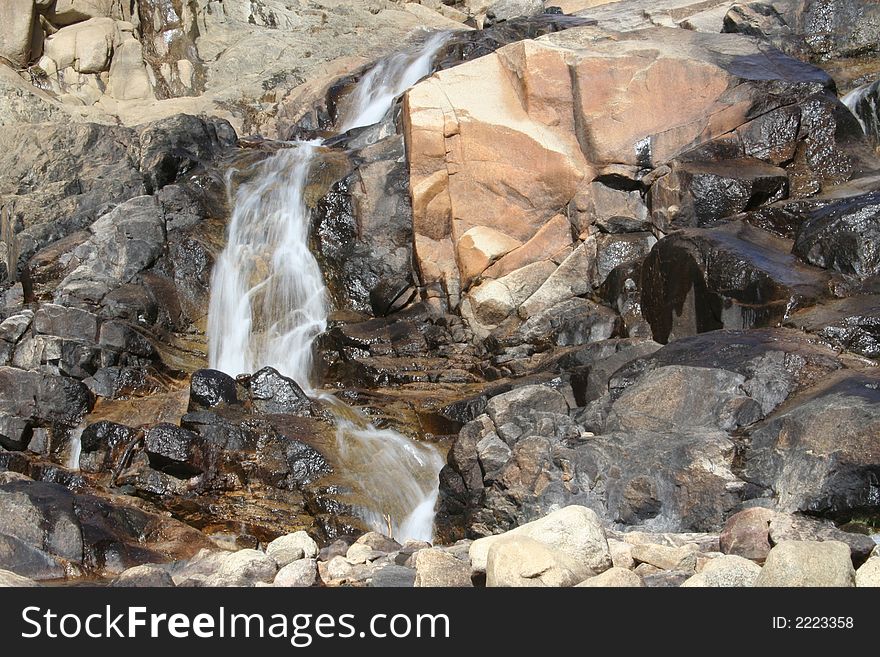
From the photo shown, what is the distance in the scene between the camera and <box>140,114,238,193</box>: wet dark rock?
61.5 feet

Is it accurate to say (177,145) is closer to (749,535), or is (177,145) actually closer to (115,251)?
(115,251)

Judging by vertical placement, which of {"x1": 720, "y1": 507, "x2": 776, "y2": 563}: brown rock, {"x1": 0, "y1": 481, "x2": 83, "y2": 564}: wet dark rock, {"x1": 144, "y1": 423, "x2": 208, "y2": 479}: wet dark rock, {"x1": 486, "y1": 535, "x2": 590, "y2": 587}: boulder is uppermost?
{"x1": 486, "y1": 535, "x2": 590, "y2": 587}: boulder

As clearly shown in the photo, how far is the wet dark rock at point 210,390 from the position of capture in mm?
12797

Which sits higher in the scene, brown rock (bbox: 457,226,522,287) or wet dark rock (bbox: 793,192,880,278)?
wet dark rock (bbox: 793,192,880,278)

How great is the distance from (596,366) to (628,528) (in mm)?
3300

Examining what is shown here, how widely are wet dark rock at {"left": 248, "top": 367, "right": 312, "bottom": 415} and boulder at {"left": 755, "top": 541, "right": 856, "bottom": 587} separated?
8.23 m

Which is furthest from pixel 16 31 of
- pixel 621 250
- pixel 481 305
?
pixel 621 250

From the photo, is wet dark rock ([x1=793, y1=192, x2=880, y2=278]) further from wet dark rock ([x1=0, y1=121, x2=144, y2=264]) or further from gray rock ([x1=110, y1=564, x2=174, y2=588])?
wet dark rock ([x1=0, y1=121, x2=144, y2=264])

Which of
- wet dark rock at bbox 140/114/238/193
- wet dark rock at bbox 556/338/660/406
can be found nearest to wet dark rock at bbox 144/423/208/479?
wet dark rock at bbox 556/338/660/406

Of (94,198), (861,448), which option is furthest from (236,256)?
(861,448)

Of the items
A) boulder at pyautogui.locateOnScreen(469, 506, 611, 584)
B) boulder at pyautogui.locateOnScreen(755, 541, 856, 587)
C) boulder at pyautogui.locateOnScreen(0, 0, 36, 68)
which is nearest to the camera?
boulder at pyautogui.locateOnScreen(755, 541, 856, 587)

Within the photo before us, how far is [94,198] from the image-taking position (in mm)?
18578

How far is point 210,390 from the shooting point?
12.9m

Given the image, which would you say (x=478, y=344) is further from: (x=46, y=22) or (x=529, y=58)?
(x=46, y=22)
